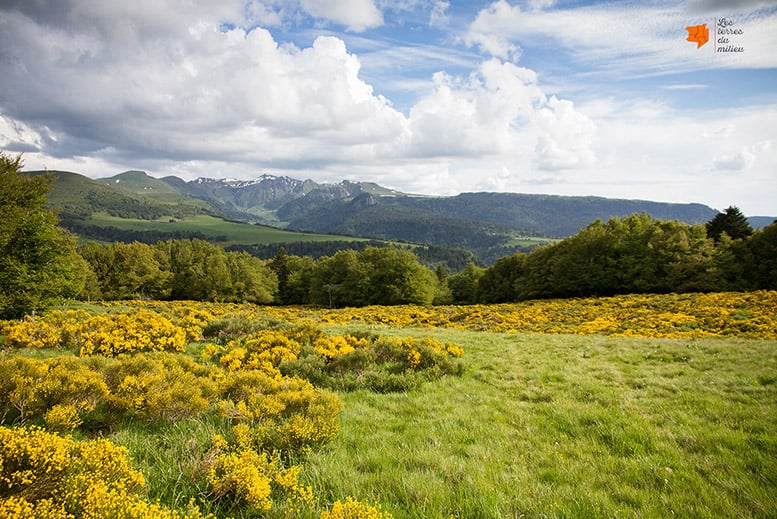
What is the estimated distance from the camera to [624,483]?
4.41 meters

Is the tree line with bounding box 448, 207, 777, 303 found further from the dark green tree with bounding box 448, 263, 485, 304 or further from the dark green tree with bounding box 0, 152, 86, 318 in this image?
the dark green tree with bounding box 0, 152, 86, 318

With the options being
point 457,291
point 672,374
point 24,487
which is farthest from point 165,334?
point 457,291

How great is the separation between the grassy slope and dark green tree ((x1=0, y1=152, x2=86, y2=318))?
60.8 feet

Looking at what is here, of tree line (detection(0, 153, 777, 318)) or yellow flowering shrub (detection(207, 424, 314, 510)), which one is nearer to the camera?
yellow flowering shrub (detection(207, 424, 314, 510))

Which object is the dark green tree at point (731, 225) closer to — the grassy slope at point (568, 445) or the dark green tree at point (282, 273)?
the grassy slope at point (568, 445)

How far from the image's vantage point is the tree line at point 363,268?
57.0 feet

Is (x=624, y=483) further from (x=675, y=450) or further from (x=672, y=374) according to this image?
(x=672, y=374)

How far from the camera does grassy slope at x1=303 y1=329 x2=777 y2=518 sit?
399 centimetres

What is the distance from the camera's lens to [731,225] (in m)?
47.1

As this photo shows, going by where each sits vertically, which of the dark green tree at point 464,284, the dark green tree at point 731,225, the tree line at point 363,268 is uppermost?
the dark green tree at point 731,225

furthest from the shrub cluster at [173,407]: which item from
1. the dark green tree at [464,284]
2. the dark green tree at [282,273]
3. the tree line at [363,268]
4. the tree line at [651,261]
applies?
the dark green tree at [282,273]

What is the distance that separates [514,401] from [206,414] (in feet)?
19.9

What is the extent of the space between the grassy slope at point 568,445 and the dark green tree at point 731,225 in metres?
51.1

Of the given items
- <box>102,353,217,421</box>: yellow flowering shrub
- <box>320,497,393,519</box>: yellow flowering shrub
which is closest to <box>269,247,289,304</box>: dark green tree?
<box>102,353,217,421</box>: yellow flowering shrub
